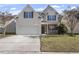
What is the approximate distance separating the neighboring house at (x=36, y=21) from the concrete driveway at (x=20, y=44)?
14 cm

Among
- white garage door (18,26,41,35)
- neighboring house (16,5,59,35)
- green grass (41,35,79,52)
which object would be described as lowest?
green grass (41,35,79,52)

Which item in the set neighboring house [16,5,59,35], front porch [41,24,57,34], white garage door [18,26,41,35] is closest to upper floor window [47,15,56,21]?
neighboring house [16,5,59,35]

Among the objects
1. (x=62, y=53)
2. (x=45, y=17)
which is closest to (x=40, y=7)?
(x=45, y=17)

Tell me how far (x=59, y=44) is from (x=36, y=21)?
0.73 meters

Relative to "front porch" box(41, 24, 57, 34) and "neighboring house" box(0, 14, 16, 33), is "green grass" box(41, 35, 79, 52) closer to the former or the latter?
"front porch" box(41, 24, 57, 34)

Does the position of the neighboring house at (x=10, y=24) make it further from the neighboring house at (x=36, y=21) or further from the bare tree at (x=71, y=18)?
the bare tree at (x=71, y=18)

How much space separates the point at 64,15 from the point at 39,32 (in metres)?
0.67

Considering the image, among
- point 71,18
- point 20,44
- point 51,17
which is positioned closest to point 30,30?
point 20,44

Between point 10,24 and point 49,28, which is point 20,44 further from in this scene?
point 49,28

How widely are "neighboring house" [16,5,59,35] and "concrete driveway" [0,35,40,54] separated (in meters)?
0.14

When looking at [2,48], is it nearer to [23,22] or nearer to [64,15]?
[23,22]

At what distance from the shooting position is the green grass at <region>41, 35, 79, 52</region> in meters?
6.97

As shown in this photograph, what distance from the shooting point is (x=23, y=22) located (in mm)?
6988

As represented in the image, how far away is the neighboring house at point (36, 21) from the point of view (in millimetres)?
6883
